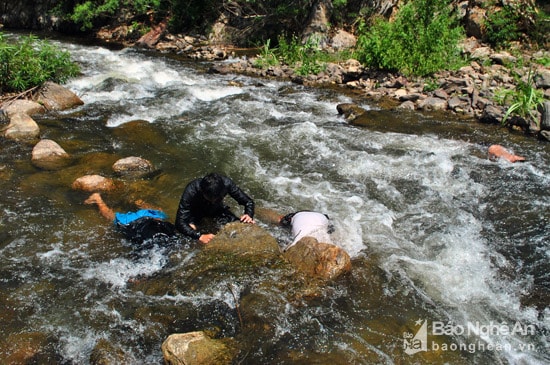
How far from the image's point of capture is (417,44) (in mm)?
12086

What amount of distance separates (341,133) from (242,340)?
5.90 m

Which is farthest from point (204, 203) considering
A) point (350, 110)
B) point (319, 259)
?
point (350, 110)

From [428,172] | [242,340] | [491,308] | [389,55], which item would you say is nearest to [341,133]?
[428,172]

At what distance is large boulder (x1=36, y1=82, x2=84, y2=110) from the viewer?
979cm

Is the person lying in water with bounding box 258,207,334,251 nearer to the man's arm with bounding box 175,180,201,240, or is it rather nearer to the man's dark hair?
the man's dark hair

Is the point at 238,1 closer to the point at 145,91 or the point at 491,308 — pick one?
the point at 145,91

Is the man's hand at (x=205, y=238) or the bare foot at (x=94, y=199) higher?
the man's hand at (x=205, y=238)

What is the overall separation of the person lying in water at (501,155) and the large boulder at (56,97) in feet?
29.1

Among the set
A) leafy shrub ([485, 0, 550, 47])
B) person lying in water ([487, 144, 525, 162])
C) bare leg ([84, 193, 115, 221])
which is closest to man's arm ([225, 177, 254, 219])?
bare leg ([84, 193, 115, 221])

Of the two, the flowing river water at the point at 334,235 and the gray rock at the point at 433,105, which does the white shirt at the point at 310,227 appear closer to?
the flowing river water at the point at 334,235

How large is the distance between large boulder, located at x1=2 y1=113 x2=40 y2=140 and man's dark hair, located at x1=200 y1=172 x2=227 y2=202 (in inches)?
199

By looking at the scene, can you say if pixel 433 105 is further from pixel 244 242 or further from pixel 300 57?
pixel 244 242

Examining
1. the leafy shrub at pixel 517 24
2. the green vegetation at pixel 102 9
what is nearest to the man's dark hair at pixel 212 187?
the leafy shrub at pixel 517 24

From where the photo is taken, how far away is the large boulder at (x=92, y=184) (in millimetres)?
6450
